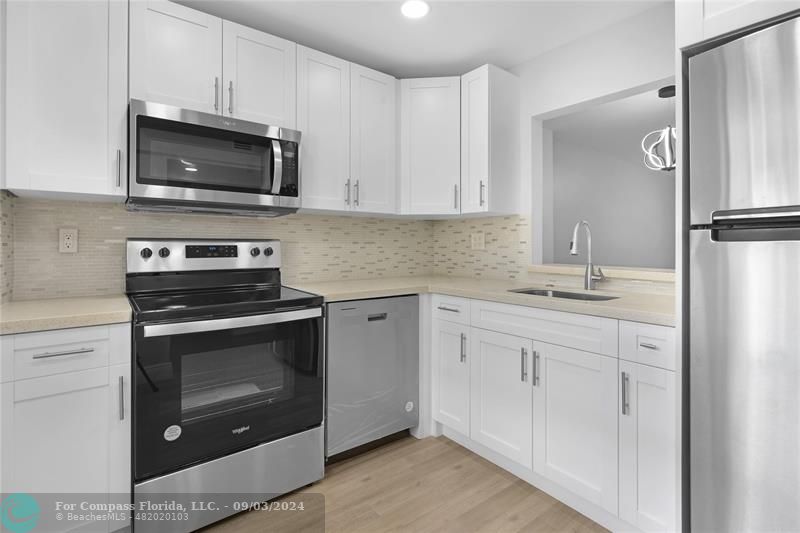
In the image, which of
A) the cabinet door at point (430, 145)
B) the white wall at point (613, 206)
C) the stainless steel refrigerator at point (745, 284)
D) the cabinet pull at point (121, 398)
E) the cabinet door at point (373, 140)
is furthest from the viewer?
the white wall at point (613, 206)

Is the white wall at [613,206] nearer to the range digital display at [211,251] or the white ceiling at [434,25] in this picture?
the white ceiling at [434,25]

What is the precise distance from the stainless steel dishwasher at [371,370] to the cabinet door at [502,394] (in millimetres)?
387

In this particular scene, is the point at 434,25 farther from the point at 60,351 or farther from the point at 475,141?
the point at 60,351

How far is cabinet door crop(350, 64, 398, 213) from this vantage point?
2.51 meters

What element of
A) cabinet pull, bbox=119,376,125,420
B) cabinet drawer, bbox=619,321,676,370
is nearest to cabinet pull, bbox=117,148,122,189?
cabinet pull, bbox=119,376,125,420

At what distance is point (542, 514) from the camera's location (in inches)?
71.1

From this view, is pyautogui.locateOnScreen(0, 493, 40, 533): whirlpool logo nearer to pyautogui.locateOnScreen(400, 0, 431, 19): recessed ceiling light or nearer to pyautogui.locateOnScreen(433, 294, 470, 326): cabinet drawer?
pyautogui.locateOnScreen(433, 294, 470, 326): cabinet drawer

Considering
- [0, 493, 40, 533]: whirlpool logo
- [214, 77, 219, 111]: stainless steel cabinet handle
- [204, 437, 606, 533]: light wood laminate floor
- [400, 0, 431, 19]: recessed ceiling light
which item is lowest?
[204, 437, 606, 533]: light wood laminate floor

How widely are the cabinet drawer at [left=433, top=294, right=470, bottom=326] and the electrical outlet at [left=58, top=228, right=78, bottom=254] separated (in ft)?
5.94

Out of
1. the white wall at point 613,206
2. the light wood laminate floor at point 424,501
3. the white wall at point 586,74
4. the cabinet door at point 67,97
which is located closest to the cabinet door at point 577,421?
the light wood laminate floor at point 424,501

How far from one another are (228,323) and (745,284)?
1.78 metres

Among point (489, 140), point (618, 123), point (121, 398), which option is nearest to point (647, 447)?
point (489, 140)

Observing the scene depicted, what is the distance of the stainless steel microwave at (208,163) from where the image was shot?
1.77m

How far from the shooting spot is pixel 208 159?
1938 millimetres
